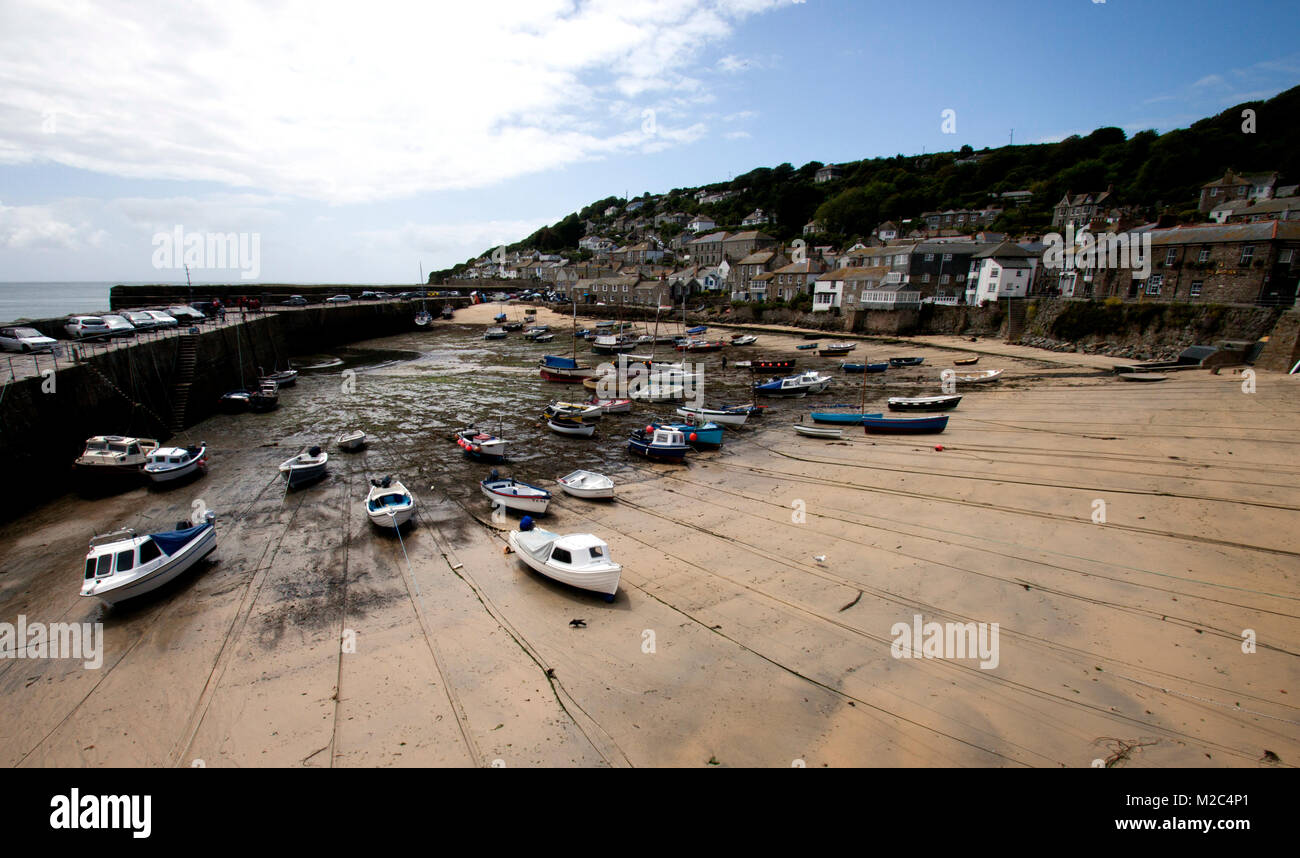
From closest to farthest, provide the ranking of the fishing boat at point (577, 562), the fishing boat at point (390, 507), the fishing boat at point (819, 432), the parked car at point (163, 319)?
the fishing boat at point (577, 562)
the fishing boat at point (390, 507)
the fishing boat at point (819, 432)
the parked car at point (163, 319)

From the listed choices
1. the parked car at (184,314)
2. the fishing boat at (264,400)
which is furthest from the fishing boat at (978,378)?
the parked car at (184,314)

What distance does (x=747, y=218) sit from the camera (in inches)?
5807

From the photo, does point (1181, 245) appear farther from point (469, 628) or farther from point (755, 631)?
point (469, 628)

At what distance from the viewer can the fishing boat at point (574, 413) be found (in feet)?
108

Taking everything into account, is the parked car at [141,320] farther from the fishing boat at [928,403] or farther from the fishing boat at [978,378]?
Result: the fishing boat at [978,378]

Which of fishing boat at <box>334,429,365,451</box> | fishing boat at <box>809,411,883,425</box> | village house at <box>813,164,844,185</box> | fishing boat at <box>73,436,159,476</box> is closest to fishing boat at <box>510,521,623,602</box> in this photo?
fishing boat at <box>334,429,365,451</box>

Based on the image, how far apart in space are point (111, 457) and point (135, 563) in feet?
40.9

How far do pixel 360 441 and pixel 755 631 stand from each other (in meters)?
24.8

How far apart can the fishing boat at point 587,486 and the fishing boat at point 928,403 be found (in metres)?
20.7

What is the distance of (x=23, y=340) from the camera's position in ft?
94.2

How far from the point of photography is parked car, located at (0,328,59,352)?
28.7 m

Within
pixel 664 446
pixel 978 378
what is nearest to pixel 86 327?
pixel 664 446

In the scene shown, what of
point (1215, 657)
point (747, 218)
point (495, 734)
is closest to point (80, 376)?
point (495, 734)

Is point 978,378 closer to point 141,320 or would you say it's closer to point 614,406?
point 614,406
